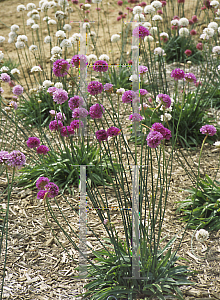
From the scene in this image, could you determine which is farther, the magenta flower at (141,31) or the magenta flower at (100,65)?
the magenta flower at (141,31)

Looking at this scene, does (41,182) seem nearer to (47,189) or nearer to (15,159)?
(47,189)

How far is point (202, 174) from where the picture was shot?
3250 mm

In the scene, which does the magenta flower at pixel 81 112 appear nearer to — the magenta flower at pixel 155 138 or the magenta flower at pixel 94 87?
the magenta flower at pixel 94 87

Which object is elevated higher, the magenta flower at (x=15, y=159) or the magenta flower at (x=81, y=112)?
the magenta flower at (x=81, y=112)

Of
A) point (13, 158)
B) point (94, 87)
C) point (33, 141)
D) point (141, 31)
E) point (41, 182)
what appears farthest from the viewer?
point (141, 31)

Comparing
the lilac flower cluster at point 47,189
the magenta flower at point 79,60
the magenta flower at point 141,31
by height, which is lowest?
the lilac flower cluster at point 47,189

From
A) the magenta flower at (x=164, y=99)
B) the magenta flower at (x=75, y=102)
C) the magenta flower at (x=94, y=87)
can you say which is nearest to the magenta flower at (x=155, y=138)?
the magenta flower at (x=164, y=99)

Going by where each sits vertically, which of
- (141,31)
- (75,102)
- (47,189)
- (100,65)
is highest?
(141,31)

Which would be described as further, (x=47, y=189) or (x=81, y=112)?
(x=81, y=112)

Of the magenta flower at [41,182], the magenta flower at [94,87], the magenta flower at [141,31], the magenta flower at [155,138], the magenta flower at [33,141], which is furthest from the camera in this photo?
the magenta flower at [141,31]

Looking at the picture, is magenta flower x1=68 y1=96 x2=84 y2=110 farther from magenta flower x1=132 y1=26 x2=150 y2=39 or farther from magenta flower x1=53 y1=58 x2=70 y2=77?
magenta flower x1=132 y1=26 x2=150 y2=39

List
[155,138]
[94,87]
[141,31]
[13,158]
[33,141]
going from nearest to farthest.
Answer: [155,138]
[13,158]
[94,87]
[33,141]
[141,31]

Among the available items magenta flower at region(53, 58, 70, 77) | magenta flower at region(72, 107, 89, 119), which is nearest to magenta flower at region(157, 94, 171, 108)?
magenta flower at region(72, 107, 89, 119)

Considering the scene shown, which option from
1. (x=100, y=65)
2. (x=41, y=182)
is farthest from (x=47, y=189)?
(x=100, y=65)
